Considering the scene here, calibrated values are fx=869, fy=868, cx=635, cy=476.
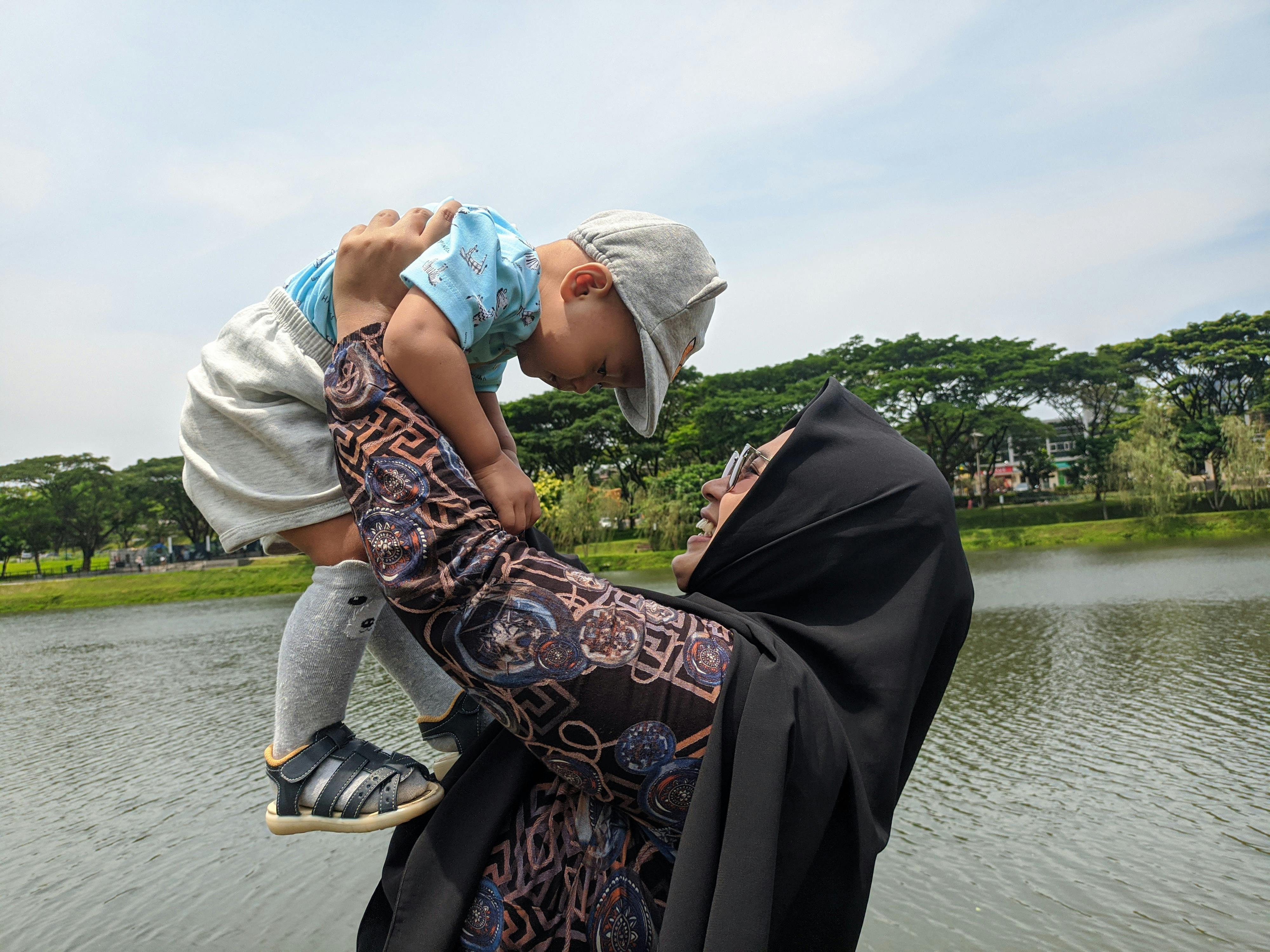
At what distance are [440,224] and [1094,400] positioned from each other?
32.8 metres

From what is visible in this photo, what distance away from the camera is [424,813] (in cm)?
101

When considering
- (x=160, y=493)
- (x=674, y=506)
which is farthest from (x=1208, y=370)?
(x=160, y=493)

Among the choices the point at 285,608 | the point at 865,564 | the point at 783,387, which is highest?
the point at 783,387

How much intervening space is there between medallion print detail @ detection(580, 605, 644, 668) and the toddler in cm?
17

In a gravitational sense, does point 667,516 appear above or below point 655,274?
below

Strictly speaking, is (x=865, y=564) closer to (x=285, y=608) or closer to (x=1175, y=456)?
(x=285, y=608)

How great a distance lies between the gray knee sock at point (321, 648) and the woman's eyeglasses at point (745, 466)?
19.2 inches

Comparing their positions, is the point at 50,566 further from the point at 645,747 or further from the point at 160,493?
the point at 645,747

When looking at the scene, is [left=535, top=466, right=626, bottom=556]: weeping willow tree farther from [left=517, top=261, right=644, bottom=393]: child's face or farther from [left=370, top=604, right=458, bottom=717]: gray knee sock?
[left=517, top=261, right=644, bottom=393]: child's face

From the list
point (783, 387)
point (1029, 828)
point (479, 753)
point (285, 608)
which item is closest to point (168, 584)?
point (285, 608)

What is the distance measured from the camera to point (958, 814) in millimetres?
4090

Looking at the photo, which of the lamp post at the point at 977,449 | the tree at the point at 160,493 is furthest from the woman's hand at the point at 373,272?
the tree at the point at 160,493

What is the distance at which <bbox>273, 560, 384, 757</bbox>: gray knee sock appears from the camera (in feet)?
3.59

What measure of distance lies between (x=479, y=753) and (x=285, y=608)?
17570 millimetres
